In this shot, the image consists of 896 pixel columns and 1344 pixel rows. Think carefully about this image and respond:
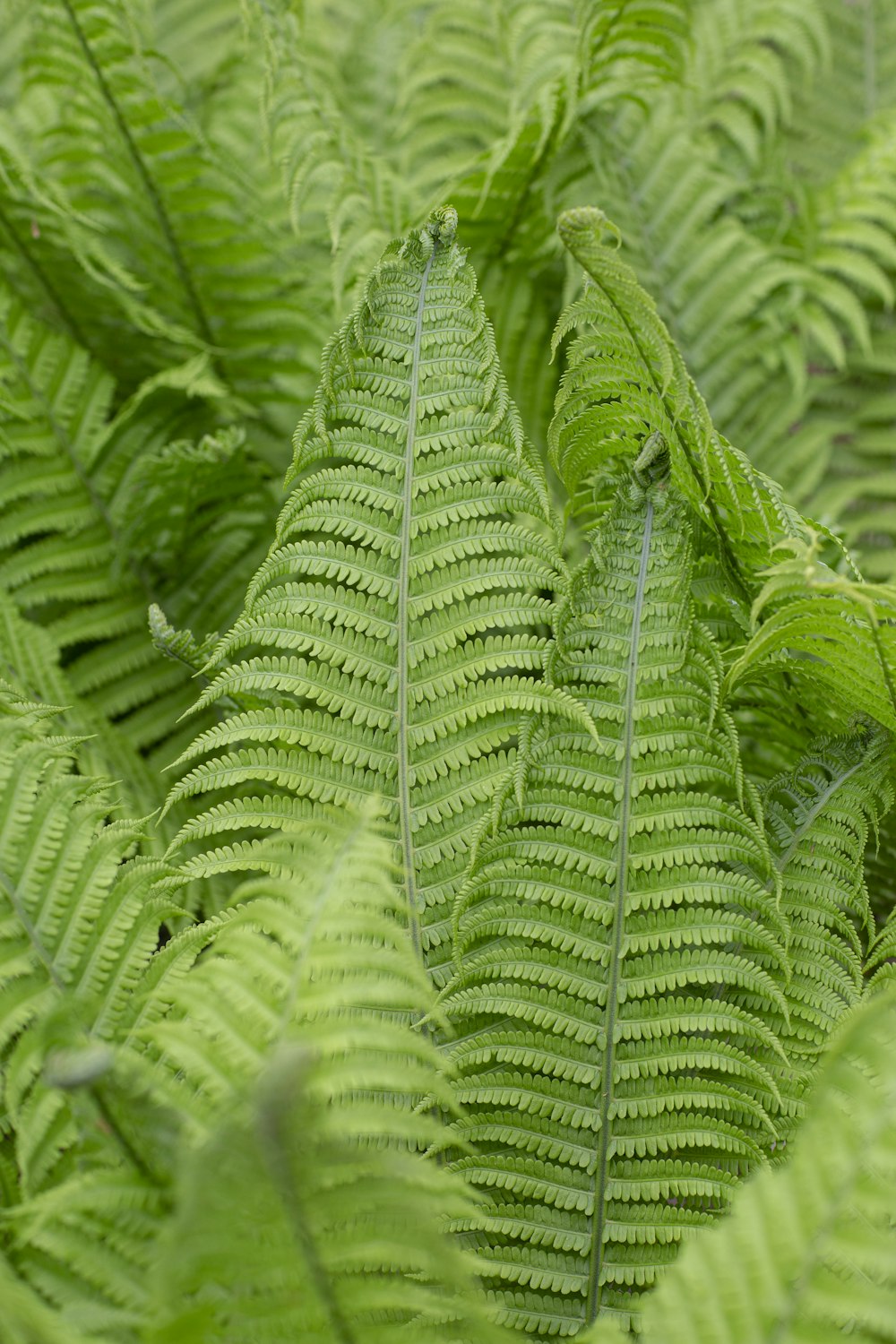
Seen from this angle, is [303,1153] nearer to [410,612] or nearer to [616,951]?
[616,951]

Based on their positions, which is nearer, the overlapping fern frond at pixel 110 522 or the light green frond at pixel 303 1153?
the light green frond at pixel 303 1153

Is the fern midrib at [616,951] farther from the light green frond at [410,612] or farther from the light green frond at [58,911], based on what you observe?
the light green frond at [58,911]

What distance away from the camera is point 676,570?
0.85 meters

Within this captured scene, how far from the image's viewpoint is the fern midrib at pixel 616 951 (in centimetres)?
77

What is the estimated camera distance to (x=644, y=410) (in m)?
0.85

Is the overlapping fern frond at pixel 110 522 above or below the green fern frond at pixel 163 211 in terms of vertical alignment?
below

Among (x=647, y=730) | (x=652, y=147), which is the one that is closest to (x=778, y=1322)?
(x=647, y=730)

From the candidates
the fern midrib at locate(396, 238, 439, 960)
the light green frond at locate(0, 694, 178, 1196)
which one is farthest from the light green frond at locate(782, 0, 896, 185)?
the light green frond at locate(0, 694, 178, 1196)

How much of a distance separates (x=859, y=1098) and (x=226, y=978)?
1.12 feet

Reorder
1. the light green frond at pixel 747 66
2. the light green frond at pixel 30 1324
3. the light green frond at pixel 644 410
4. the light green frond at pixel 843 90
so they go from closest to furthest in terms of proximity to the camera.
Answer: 1. the light green frond at pixel 30 1324
2. the light green frond at pixel 644 410
3. the light green frond at pixel 747 66
4. the light green frond at pixel 843 90

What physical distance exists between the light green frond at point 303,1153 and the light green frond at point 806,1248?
123mm

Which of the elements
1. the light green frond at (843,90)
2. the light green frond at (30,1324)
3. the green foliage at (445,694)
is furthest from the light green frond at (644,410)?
the light green frond at (843,90)

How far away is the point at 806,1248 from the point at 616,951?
0.31m

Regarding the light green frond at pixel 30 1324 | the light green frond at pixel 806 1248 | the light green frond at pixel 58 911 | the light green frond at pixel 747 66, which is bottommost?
the light green frond at pixel 806 1248
